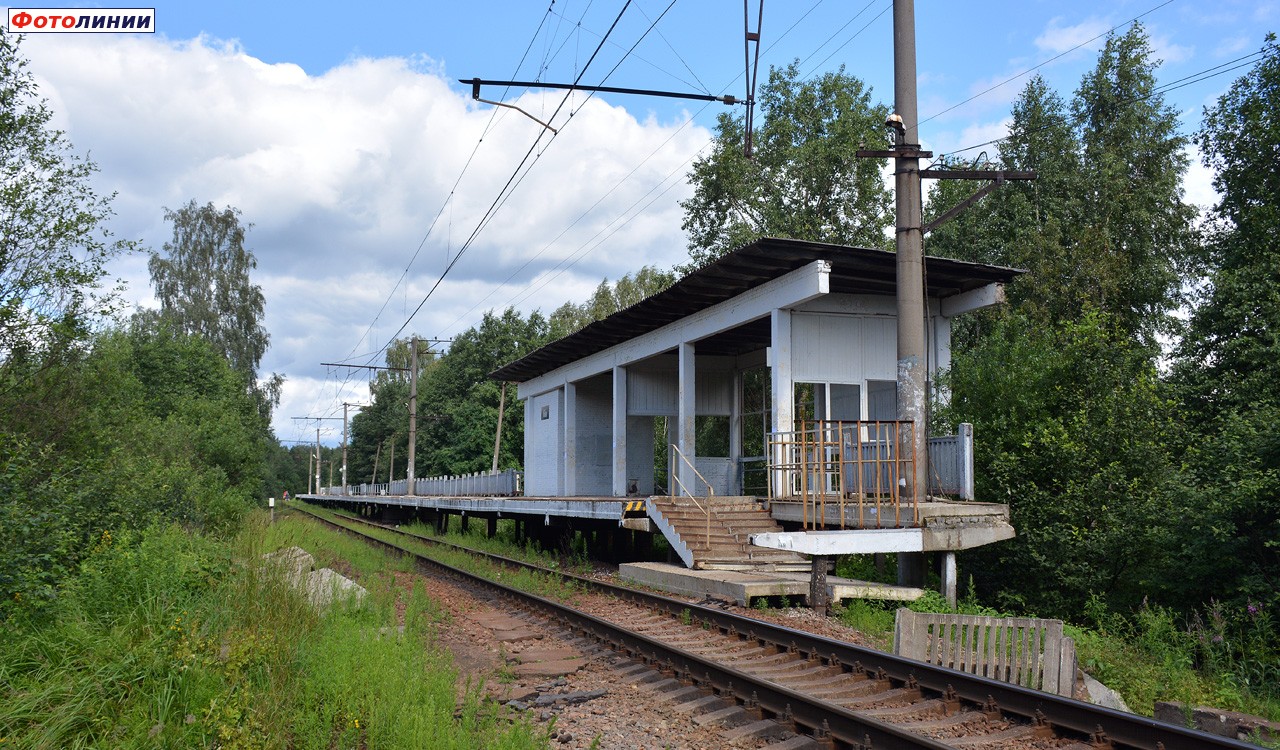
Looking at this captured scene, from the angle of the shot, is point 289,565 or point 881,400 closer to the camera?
point 289,565

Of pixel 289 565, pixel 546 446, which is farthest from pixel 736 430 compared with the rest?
pixel 289 565

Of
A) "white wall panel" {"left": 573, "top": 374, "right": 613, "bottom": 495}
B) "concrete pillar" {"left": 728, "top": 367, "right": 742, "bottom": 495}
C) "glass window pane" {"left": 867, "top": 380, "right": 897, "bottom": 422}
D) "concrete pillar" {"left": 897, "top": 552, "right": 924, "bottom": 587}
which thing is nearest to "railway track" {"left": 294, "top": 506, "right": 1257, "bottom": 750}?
"concrete pillar" {"left": 897, "top": 552, "right": 924, "bottom": 587}

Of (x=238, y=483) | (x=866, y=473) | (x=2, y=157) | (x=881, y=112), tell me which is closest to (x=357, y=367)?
(x=238, y=483)

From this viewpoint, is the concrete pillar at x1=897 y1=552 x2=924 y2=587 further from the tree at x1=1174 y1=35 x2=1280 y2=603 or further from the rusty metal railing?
the tree at x1=1174 y1=35 x2=1280 y2=603

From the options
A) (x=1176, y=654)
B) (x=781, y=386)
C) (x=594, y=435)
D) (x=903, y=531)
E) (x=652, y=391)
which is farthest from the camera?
(x=594, y=435)

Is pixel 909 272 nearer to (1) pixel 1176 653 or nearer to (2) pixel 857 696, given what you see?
(1) pixel 1176 653

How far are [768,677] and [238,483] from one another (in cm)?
3193

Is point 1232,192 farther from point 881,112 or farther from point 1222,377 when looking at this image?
point 881,112

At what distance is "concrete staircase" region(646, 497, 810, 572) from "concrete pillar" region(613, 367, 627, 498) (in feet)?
23.3

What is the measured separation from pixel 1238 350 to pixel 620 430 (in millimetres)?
14058

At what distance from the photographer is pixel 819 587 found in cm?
1172

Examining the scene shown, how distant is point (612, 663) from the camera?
904 cm

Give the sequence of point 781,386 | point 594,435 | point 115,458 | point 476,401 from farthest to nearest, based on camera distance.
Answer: point 476,401, point 594,435, point 115,458, point 781,386

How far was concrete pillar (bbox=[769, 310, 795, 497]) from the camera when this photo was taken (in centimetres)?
1650
